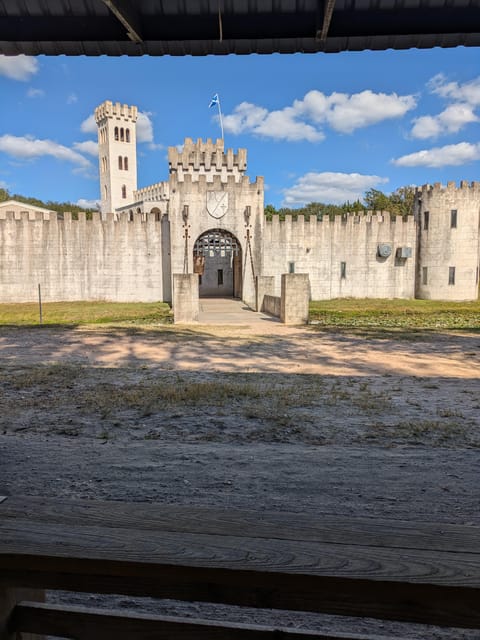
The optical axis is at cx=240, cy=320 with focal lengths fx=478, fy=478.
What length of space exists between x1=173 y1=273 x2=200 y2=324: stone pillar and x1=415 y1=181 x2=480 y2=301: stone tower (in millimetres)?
21199

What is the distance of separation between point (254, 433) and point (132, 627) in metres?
4.16

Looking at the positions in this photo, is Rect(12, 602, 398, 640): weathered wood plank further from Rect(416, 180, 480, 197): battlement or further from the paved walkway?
Rect(416, 180, 480, 197): battlement

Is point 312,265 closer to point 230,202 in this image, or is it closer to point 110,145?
point 230,202

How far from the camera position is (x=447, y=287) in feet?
109

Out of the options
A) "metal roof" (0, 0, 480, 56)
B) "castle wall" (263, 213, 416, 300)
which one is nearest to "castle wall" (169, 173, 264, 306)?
"castle wall" (263, 213, 416, 300)

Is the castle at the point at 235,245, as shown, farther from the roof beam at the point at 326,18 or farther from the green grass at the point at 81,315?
the roof beam at the point at 326,18

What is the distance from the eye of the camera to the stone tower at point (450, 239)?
108 feet

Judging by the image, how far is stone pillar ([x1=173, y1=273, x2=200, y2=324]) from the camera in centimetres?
1864

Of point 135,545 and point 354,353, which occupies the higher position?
point 135,545

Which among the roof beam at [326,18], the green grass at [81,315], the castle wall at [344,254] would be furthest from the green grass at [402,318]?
the roof beam at [326,18]

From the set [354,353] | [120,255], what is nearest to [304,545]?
[354,353]

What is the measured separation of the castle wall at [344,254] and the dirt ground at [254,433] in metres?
21.7

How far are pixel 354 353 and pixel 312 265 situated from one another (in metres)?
21.8

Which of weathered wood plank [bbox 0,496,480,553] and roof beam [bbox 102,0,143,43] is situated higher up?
roof beam [bbox 102,0,143,43]
